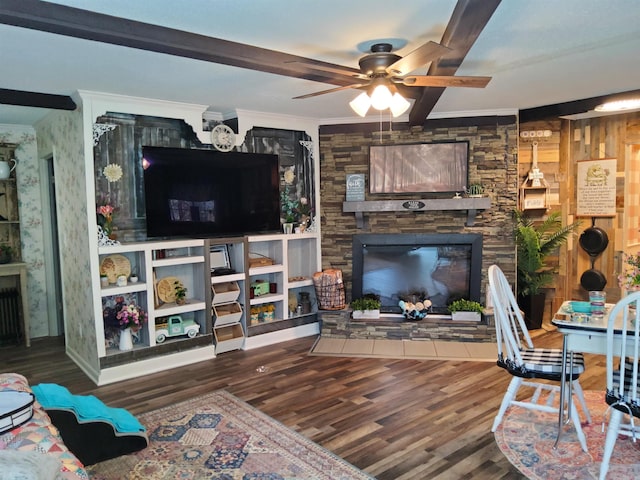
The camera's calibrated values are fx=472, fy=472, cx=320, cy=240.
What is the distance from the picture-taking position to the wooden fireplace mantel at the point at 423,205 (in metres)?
4.76

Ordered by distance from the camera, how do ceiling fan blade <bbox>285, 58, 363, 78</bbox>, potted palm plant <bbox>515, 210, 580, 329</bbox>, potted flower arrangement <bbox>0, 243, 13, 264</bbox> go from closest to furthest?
ceiling fan blade <bbox>285, 58, 363, 78</bbox> → potted flower arrangement <bbox>0, 243, 13, 264</bbox> → potted palm plant <bbox>515, 210, 580, 329</bbox>

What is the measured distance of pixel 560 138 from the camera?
551cm

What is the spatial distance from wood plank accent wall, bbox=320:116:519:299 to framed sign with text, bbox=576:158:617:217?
111 cm

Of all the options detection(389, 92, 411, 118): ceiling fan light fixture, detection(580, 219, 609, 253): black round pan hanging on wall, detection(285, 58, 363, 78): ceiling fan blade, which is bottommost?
detection(580, 219, 609, 253): black round pan hanging on wall

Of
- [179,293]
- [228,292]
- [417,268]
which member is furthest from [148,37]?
[417,268]

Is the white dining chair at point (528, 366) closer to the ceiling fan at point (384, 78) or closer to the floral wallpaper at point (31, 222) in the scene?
the ceiling fan at point (384, 78)

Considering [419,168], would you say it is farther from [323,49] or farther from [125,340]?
[125,340]

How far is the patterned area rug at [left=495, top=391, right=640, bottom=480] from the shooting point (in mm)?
2484

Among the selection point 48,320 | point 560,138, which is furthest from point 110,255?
point 560,138

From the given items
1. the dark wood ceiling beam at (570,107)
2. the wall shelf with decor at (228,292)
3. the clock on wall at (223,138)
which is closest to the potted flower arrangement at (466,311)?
the dark wood ceiling beam at (570,107)

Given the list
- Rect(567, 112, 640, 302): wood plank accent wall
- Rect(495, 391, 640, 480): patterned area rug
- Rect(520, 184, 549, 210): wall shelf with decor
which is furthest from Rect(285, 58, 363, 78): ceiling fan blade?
Rect(567, 112, 640, 302): wood plank accent wall

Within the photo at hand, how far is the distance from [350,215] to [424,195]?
2.70ft

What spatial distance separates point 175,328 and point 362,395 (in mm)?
1846

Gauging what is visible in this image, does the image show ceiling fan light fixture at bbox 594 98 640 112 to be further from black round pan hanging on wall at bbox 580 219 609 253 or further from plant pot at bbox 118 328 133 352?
plant pot at bbox 118 328 133 352
